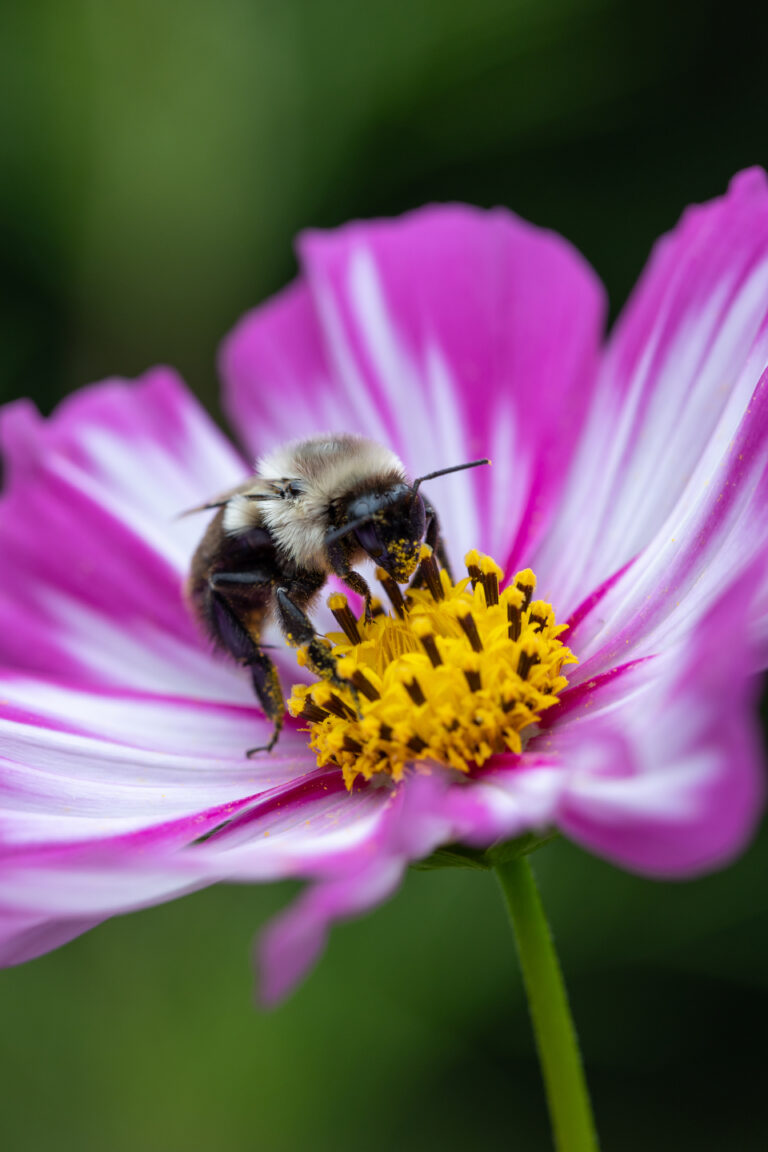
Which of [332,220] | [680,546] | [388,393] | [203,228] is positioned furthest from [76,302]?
[680,546]

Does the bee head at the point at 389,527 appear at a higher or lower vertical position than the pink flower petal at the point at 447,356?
lower

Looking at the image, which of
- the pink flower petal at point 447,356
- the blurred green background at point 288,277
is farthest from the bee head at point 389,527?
the blurred green background at point 288,277

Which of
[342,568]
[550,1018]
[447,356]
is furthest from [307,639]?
[447,356]

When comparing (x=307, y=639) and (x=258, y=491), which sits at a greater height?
(x=258, y=491)

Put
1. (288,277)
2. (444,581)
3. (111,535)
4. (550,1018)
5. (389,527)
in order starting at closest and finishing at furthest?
(550,1018) < (389,527) < (444,581) < (111,535) < (288,277)

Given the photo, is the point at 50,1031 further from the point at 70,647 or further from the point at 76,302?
the point at 76,302

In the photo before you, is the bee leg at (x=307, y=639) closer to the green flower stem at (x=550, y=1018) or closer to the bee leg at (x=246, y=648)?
the bee leg at (x=246, y=648)

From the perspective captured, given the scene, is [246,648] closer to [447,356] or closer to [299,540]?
[299,540]
